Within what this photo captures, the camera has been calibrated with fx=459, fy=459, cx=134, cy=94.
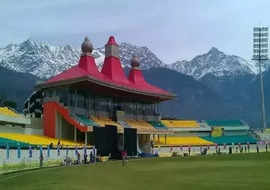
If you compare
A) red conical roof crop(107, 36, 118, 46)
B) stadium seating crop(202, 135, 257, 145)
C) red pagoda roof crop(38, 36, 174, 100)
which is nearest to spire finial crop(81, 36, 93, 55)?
red pagoda roof crop(38, 36, 174, 100)

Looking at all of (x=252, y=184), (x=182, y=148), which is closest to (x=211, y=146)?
(x=182, y=148)

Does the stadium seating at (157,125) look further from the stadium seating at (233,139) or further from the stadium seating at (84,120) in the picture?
the stadium seating at (84,120)

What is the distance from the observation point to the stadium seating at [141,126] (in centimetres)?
8400

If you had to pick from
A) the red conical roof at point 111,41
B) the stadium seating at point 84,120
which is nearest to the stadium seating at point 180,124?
the red conical roof at point 111,41

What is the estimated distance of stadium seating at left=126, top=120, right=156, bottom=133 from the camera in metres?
84.0

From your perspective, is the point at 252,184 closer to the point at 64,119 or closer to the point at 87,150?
the point at 87,150

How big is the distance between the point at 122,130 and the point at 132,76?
23.5 meters

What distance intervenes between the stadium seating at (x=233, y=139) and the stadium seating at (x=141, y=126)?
75.8ft

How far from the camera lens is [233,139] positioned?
11038 centimetres

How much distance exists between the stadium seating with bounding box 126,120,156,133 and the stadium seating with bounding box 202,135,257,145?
23.1m

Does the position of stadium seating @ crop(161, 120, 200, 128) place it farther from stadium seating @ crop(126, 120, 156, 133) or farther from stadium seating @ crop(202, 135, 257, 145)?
stadium seating @ crop(126, 120, 156, 133)

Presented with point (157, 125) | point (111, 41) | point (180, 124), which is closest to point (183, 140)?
point (180, 124)

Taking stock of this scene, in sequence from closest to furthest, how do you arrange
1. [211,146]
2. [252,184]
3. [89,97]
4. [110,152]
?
[252,184]
[110,152]
[89,97]
[211,146]

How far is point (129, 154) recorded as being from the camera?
249 feet
